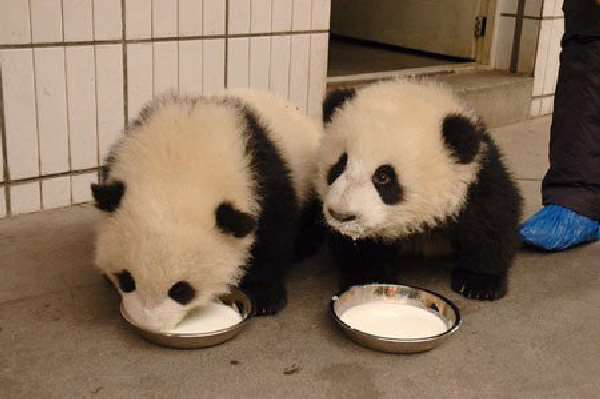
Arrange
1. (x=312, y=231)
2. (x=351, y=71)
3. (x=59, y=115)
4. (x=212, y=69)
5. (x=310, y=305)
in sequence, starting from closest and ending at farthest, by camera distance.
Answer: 1. (x=310, y=305)
2. (x=312, y=231)
3. (x=59, y=115)
4. (x=212, y=69)
5. (x=351, y=71)

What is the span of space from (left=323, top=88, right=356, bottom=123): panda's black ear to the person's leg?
2.60 feet

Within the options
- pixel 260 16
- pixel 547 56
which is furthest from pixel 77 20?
pixel 547 56

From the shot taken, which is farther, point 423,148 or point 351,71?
point 351,71

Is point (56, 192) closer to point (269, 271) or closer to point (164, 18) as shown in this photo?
point (164, 18)

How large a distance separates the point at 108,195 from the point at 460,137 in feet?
2.75

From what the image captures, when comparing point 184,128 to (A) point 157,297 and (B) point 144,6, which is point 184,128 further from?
(B) point 144,6

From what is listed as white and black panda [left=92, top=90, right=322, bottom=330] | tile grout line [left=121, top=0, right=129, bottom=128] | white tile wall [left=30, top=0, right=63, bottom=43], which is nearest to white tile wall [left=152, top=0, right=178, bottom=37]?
tile grout line [left=121, top=0, right=129, bottom=128]

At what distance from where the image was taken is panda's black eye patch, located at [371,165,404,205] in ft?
5.95

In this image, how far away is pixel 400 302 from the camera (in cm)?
196

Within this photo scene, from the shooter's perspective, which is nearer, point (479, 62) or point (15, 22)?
point (15, 22)

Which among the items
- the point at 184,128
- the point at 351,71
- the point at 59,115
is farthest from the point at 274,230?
the point at 351,71

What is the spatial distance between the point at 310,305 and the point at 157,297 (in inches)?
21.3

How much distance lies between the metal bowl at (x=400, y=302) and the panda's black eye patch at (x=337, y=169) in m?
0.29

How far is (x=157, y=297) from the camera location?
1.62m
